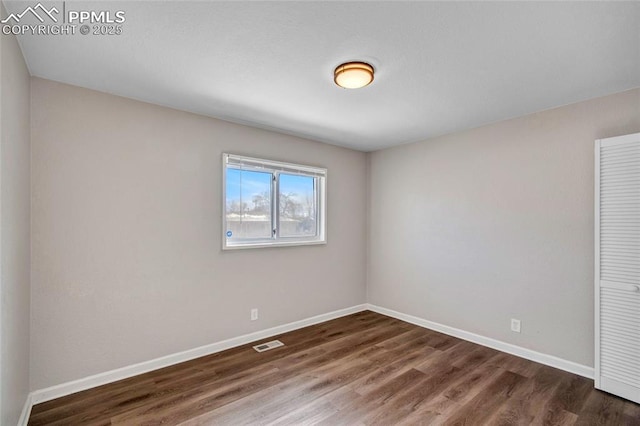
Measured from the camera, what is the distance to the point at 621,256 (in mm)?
2312

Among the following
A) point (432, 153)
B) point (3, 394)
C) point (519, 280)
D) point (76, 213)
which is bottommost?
point (3, 394)

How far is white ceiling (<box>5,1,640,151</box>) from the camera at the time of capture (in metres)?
1.58

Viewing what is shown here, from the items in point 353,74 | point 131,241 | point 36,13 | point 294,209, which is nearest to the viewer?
point 36,13

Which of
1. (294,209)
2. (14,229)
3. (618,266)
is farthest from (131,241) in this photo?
(618,266)

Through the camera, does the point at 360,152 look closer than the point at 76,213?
No

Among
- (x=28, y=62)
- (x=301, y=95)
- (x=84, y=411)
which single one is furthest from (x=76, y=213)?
(x=301, y=95)

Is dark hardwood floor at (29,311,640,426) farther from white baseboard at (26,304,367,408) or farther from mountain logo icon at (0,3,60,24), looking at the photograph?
mountain logo icon at (0,3,60,24)

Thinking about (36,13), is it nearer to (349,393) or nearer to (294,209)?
(294,209)

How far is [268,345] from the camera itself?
10.8 feet

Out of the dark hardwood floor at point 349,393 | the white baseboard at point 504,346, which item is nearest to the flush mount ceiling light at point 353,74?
the dark hardwood floor at point 349,393

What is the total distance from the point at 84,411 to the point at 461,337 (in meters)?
3.66

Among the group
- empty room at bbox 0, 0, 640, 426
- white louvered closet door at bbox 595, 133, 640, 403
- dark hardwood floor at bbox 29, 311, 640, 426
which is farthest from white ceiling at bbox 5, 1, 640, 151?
dark hardwood floor at bbox 29, 311, 640, 426

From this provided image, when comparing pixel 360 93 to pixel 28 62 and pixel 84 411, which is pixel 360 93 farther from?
pixel 84 411

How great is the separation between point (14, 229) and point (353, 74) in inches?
92.6
